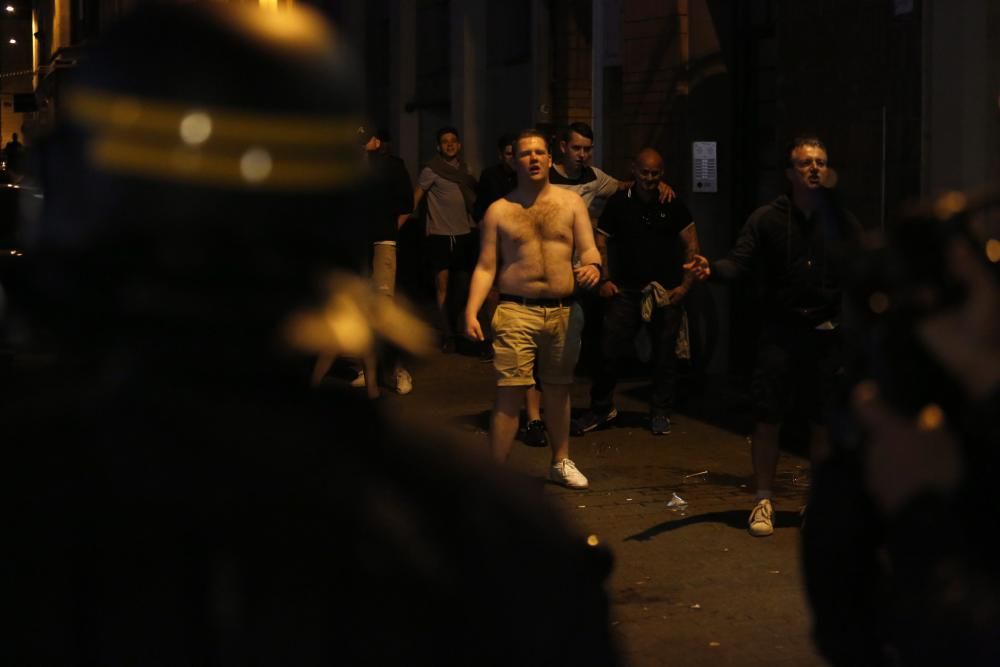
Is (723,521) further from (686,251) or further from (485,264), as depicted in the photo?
(686,251)

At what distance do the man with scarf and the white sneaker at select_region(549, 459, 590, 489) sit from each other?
548 centimetres

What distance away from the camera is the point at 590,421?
10828 millimetres

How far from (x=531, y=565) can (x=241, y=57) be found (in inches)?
20.7

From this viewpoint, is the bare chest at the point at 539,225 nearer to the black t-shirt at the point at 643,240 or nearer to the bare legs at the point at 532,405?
the bare legs at the point at 532,405

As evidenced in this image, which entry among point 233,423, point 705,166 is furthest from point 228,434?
point 705,166

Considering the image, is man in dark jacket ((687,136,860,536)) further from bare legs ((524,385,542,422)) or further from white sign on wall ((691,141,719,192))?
white sign on wall ((691,141,719,192))

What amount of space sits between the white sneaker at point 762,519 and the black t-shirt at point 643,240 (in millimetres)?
3195

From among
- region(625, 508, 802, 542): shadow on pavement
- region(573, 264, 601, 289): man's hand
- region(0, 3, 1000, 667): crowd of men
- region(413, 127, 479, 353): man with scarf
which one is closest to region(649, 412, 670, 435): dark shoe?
region(573, 264, 601, 289): man's hand

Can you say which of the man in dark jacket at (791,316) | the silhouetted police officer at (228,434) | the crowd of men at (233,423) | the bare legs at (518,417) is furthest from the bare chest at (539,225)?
the silhouetted police officer at (228,434)

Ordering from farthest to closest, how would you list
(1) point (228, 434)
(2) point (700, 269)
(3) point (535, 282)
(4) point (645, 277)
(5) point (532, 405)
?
(4) point (645, 277) < (5) point (532, 405) < (3) point (535, 282) < (2) point (700, 269) < (1) point (228, 434)

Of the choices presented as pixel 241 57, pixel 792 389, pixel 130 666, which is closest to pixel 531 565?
pixel 130 666

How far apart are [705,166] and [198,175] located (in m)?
11.4

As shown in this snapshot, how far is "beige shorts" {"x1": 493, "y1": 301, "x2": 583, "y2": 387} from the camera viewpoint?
8695 mm

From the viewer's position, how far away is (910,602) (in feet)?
7.28
